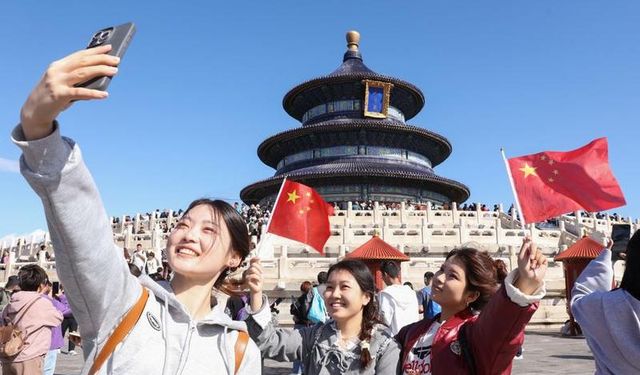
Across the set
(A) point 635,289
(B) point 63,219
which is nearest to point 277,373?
(A) point 635,289

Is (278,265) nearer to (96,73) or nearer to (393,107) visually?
(96,73)

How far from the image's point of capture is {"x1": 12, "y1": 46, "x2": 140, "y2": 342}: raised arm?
49.0 inches

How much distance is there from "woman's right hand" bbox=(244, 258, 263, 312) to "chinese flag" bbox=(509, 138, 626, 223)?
1.93 metres

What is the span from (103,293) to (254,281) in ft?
3.51

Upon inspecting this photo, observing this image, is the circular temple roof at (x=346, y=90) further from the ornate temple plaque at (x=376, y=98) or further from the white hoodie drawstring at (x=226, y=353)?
the white hoodie drawstring at (x=226, y=353)

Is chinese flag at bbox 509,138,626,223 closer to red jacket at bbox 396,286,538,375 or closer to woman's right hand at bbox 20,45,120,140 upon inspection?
red jacket at bbox 396,286,538,375

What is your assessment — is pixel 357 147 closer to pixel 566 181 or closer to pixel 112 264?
pixel 566 181

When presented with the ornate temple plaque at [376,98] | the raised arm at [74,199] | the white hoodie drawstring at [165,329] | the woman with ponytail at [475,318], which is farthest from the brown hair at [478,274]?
the ornate temple plaque at [376,98]

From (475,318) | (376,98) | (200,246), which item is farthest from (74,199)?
(376,98)

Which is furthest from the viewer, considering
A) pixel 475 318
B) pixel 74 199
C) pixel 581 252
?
pixel 581 252

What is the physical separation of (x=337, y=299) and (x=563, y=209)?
173 centimetres

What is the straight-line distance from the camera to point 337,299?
314cm

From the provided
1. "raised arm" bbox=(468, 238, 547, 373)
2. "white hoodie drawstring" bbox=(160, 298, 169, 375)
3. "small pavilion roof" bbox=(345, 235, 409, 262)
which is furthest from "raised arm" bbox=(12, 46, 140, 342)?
"small pavilion roof" bbox=(345, 235, 409, 262)

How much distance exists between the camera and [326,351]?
117 inches
